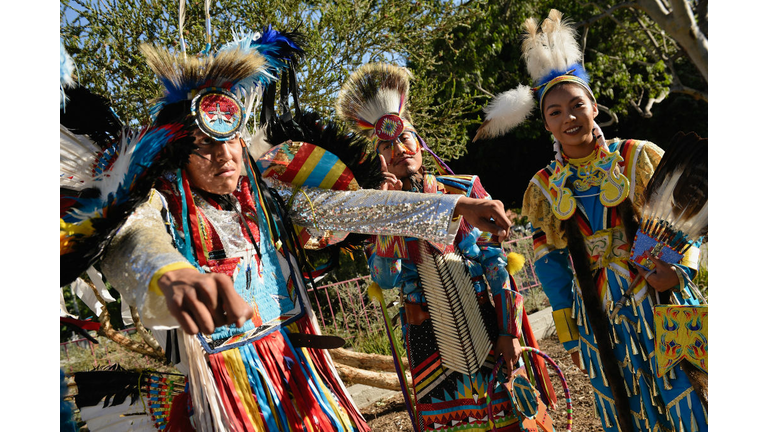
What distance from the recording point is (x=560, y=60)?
115 inches

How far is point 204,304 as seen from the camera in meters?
1.35

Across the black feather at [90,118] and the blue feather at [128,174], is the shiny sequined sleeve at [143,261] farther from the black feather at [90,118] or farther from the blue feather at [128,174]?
the black feather at [90,118]

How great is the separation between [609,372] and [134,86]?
428 cm

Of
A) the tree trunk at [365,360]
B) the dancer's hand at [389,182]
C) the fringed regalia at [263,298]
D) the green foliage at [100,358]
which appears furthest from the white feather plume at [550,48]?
the green foliage at [100,358]

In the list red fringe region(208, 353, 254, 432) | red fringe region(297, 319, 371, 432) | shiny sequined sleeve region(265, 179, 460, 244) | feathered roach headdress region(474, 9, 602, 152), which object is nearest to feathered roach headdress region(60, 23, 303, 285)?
shiny sequined sleeve region(265, 179, 460, 244)

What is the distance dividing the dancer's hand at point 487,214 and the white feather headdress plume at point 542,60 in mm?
1291

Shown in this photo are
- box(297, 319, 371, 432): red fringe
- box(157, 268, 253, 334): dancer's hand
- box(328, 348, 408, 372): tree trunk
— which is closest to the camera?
box(157, 268, 253, 334): dancer's hand

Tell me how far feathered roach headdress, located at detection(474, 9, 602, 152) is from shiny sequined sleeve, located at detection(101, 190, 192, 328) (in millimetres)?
2032

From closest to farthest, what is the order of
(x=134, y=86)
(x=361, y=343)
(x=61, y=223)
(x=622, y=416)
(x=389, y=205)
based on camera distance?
(x=61, y=223)
(x=389, y=205)
(x=622, y=416)
(x=134, y=86)
(x=361, y=343)

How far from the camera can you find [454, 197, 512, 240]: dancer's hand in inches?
73.8

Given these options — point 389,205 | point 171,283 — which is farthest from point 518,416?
point 171,283

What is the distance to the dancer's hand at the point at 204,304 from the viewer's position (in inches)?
52.8

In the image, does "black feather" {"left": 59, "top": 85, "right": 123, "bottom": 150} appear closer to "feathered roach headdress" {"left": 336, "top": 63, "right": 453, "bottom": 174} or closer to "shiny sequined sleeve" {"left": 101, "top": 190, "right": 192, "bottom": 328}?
"shiny sequined sleeve" {"left": 101, "top": 190, "right": 192, "bottom": 328}

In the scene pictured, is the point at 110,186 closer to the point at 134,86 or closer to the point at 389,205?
the point at 389,205
